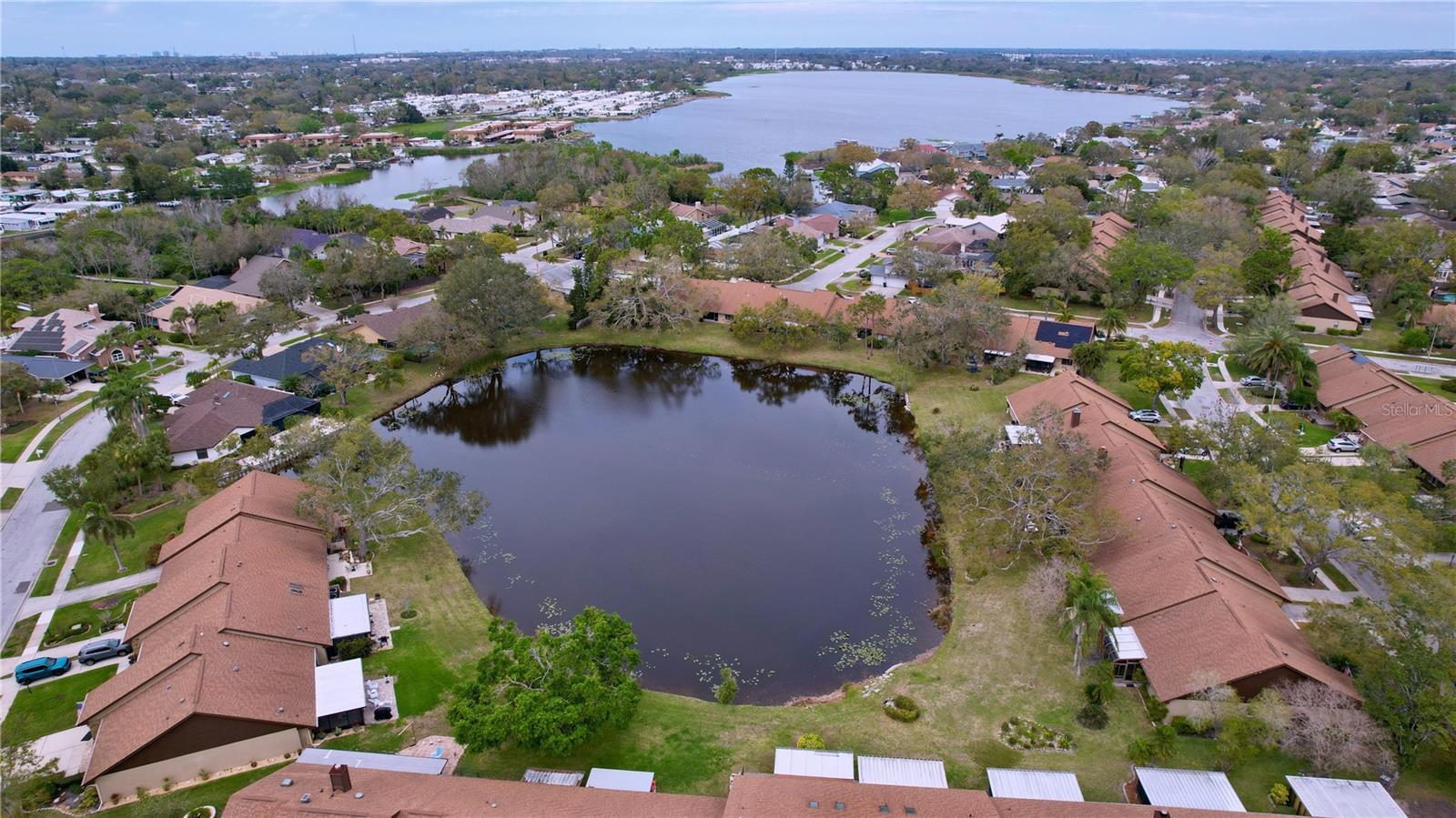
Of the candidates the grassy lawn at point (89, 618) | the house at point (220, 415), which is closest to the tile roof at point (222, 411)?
the house at point (220, 415)

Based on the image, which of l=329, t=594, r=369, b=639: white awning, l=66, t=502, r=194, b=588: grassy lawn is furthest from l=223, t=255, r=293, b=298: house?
l=329, t=594, r=369, b=639: white awning

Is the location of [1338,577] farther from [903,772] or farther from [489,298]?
[489,298]

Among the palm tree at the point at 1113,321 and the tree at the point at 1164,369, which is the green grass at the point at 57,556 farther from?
the palm tree at the point at 1113,321

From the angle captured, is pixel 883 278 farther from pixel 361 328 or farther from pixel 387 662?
pixel 387 662

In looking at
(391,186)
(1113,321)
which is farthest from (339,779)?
(391,186)

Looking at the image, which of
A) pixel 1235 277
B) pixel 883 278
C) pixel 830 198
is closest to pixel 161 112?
pixel 830 198

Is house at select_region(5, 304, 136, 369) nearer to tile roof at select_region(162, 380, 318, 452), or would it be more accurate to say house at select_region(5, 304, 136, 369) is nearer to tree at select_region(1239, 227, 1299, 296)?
tile roof at select_region(162, 380, 318, 452)
